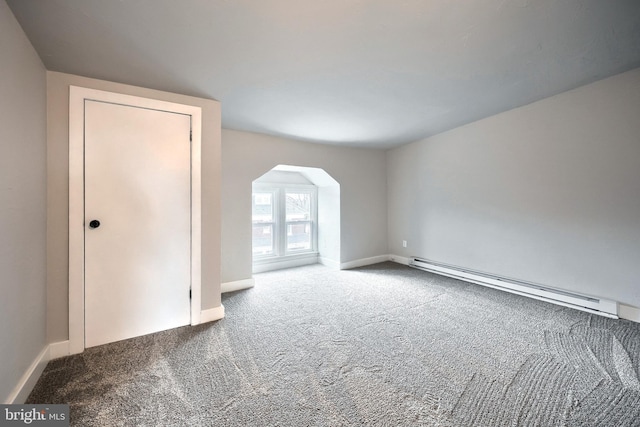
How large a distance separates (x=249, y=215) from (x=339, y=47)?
2367 millimetres

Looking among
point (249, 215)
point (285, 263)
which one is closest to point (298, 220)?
point (285, 263)

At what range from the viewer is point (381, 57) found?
5.72 ft

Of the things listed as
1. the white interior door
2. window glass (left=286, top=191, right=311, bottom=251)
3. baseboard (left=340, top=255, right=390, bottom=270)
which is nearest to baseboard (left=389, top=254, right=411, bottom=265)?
baseboard (left=340, top=255, right=390, bottom=270)

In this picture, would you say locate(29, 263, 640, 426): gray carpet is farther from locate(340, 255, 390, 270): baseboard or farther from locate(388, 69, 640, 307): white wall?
locate(340, 255, 390, 270): baseboard

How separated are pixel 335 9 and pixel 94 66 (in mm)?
1788

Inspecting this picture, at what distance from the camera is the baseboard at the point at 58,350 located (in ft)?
5.78

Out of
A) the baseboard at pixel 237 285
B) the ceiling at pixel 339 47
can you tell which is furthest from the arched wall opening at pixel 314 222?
the ceiling at pixel 339 47

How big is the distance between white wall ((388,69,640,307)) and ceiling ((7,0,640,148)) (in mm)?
377

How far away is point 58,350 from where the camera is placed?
5.84ft

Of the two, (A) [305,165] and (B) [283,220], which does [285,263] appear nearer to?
(B) [283,220]

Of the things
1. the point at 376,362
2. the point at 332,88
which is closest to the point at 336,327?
the point at 376,362

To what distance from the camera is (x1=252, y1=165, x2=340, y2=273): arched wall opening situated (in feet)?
13.6

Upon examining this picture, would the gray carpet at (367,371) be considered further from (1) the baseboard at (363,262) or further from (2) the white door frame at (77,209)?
(1) the baseboard at (363,262)

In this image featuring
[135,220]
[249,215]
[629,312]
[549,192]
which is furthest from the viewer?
[249,215]
